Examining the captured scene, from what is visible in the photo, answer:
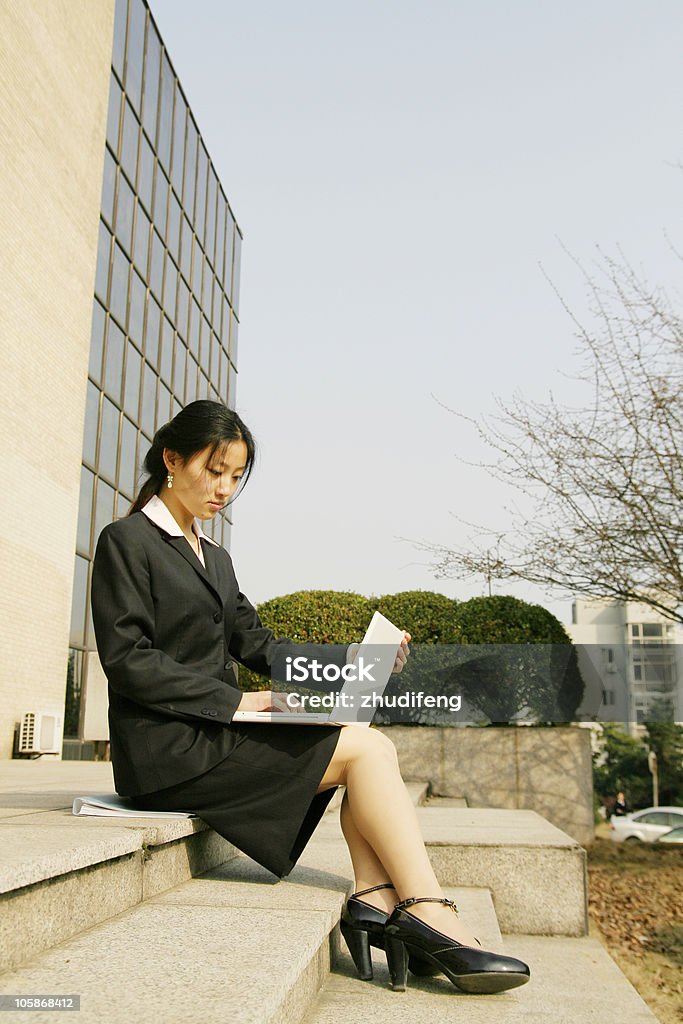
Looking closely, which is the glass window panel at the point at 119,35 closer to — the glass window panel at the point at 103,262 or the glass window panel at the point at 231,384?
the glass window panel at the point at 103,262

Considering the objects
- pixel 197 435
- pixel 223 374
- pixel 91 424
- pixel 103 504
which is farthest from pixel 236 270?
pixel 197 435

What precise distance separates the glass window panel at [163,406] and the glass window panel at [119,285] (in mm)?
1809

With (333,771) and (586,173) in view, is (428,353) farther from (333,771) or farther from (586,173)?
(333,771)

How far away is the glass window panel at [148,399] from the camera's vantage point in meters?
14.4

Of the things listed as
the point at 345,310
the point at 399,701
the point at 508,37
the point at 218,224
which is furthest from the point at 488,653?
the point at 218,224

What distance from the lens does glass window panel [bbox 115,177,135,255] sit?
13.7 m

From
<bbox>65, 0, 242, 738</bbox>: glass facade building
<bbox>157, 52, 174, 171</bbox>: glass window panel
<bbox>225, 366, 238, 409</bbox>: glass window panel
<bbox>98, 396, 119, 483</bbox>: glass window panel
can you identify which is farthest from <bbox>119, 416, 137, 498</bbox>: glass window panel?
<bbox>225, 366, 238, 409</bbox>: glass window panel

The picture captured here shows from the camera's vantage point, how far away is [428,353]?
9.80 metres

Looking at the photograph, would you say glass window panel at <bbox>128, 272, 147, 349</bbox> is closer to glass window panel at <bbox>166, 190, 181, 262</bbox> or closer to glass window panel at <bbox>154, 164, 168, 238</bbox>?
glass window panel at <bbox>154, 164, 168, 238</bbox>

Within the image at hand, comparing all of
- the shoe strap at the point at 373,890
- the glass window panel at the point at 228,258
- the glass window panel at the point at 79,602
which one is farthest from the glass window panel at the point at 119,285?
the shoe strap at the point at 373,890

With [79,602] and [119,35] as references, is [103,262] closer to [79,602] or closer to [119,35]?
[119,35]

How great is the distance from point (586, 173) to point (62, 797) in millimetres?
7621

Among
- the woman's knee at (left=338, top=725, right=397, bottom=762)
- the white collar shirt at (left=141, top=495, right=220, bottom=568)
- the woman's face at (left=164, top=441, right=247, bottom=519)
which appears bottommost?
the woman's knee at (left=338, top=725, right=397, bottom=762)

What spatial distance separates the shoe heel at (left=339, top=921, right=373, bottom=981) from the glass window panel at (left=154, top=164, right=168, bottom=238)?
14869mm
